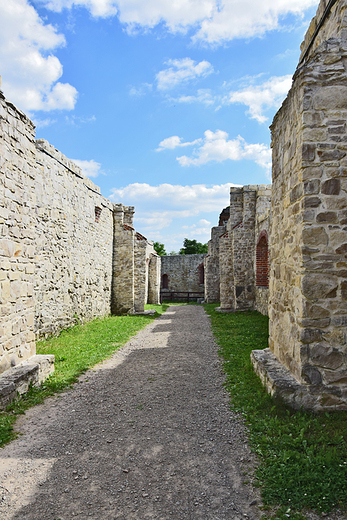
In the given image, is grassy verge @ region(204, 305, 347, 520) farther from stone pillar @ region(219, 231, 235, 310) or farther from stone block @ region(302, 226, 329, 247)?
stone pillar @ region(219, 231, 235, 310)

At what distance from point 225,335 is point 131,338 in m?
2.39

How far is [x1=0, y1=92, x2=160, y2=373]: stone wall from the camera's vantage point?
4.30 meters

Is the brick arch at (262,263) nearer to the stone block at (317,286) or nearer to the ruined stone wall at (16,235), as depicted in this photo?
the stone block at (317,286)

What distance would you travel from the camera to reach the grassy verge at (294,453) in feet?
7.32

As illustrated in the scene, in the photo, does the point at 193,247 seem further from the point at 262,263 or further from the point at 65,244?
the point at 65,244

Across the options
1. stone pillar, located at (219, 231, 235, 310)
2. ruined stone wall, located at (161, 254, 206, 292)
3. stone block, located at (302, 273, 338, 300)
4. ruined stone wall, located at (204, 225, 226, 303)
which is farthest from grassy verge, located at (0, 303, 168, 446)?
ruined stone wall, located at (161, 254, 206, 292)

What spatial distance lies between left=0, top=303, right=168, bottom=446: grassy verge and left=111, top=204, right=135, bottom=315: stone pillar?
6.00 ft

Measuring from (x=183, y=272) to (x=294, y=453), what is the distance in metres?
25.2

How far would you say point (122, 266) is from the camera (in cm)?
1355

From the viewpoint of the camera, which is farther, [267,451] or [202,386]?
[202,386]

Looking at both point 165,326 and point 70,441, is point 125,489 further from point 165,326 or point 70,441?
point 165,326

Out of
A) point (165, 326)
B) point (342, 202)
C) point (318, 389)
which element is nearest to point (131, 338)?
point (165, 326)

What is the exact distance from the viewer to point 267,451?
2830 mm

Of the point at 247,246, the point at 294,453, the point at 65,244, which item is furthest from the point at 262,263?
the point at 294,453
